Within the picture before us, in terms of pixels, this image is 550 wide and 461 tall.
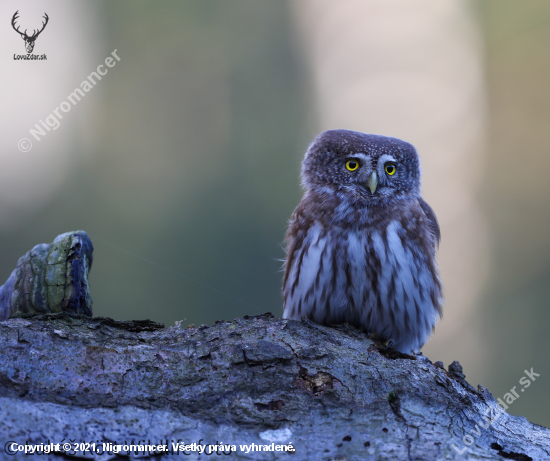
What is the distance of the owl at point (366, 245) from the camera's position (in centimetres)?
354

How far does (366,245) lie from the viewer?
3.55 meters

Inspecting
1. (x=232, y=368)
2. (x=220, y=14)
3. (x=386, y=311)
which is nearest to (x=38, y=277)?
(x=232, y=368)

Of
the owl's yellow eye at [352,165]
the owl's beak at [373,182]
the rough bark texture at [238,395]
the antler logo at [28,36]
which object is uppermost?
the antler logo at [28,36]

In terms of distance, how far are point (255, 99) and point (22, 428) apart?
34.7ft

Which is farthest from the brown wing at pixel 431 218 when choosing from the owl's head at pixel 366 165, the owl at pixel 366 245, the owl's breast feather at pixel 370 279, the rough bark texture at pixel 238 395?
the rough bark texture at pixel 238 395

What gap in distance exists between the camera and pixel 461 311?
39.7 ft

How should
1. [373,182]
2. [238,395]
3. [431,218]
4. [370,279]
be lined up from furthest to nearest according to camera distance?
[431,218] → [373,182] → [370,279] → [238,395]

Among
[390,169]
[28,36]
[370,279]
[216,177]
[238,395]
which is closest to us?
[238,395]

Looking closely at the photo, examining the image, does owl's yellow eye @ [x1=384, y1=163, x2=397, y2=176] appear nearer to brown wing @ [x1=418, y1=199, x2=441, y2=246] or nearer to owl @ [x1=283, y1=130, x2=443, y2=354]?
owl @ [x1=283, y1=130, x2=443, y2=354]

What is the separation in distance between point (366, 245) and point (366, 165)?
625 millimetres

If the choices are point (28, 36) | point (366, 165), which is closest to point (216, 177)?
point (28, 36)

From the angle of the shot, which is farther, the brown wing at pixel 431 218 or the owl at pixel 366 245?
the brown wing at pixel 431 218

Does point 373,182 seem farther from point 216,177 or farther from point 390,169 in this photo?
point 216,177

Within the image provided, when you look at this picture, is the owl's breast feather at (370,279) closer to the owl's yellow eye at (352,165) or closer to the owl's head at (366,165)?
the owl's head at (366,165)
